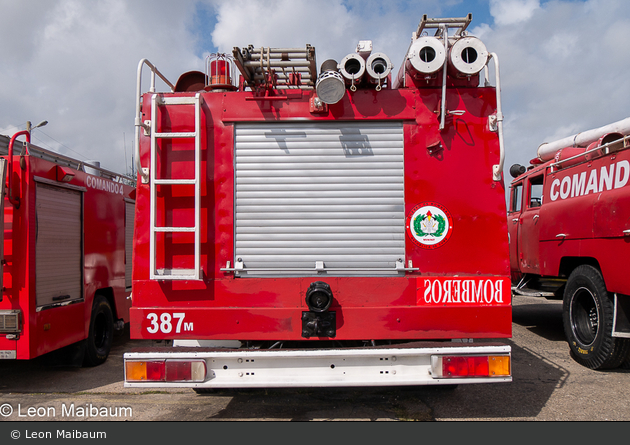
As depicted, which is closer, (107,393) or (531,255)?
(107,393)

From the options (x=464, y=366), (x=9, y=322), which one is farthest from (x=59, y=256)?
(x=464, y=366)

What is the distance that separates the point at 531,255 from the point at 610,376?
249 cm

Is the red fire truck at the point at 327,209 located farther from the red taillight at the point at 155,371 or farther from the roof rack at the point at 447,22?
the red taillight at the point at 155,371

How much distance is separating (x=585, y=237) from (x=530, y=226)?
184 centimetres

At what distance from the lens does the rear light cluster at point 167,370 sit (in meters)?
3.19

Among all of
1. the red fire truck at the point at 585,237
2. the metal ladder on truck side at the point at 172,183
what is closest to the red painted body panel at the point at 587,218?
the red fire truck at the point at 585,237

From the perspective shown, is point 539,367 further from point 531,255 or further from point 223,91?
point 223,91

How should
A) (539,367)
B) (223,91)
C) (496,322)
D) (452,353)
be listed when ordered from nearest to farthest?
(452,353)
(496,322)
(223,91)
(539,367)

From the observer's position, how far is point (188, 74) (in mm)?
4090

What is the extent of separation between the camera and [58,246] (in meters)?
5.31

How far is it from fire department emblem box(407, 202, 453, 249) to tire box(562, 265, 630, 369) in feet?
10.5

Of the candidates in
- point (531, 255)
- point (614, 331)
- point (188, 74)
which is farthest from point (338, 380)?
point (531, 255)

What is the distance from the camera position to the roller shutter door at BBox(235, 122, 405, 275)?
3.47 m

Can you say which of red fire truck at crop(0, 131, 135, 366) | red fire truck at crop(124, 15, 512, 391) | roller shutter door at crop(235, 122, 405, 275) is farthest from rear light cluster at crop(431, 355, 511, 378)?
red fire truck at crop(0, 131, 135, 366)
